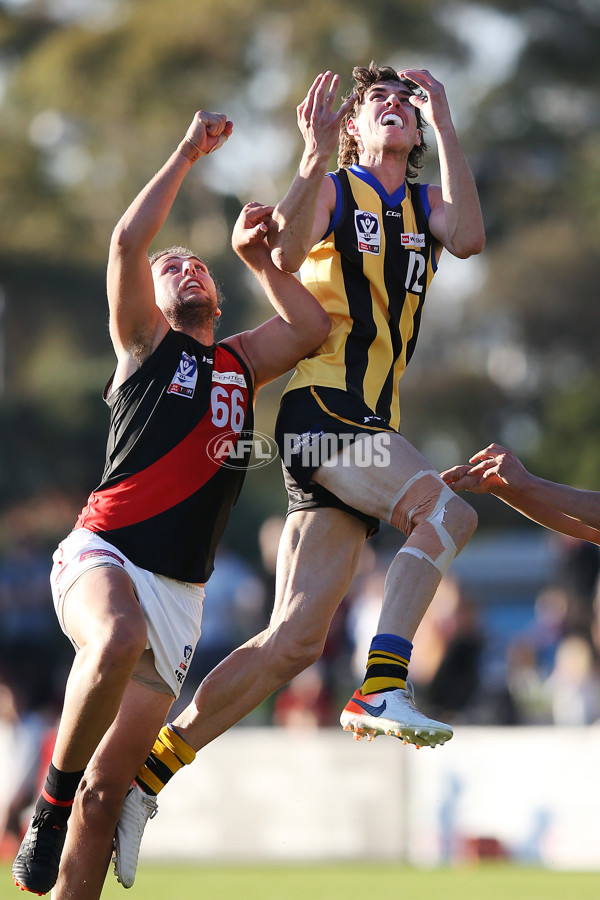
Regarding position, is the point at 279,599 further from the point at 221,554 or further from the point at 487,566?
the point at 487,566

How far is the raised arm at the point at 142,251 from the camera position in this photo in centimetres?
552

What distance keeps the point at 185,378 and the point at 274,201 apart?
2281 cm

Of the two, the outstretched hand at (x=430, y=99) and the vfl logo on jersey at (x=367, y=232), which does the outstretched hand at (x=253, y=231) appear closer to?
the vfl logo on jersey at (x=367, y=232)

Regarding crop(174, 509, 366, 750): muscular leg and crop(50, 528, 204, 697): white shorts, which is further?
crop(174, 509, 366, 750): muscular leg

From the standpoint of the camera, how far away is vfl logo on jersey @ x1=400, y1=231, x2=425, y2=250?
19.0 feet

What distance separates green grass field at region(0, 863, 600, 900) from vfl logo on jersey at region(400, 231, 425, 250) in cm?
413

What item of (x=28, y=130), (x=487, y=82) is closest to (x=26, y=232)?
(x=28, y=130)

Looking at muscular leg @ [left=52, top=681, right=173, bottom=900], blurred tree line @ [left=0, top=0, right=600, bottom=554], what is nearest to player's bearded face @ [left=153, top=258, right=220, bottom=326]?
muscular leg @ [left=52, top=681, right=173, bottom=900]

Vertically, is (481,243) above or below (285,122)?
below

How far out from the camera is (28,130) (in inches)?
1193

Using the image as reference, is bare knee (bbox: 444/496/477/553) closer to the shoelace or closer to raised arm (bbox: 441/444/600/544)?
raised arm (bbox: 441/444/600/544)

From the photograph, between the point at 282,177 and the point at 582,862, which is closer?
the point at 582,862

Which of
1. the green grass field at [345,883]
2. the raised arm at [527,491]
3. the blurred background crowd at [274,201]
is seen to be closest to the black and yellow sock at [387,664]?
the raised arm at [527,491]

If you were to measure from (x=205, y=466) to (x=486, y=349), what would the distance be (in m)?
28.1
